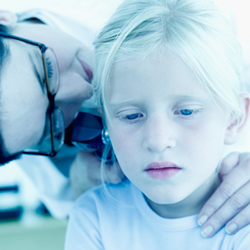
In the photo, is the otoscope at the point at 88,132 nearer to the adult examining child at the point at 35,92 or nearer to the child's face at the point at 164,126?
the adult examining child at the point at 35,92

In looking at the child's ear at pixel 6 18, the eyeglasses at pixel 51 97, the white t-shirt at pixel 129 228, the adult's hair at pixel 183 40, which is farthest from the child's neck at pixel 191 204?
the child's ear at pixel 6 18

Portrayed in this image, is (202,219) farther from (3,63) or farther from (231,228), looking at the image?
(3,63)

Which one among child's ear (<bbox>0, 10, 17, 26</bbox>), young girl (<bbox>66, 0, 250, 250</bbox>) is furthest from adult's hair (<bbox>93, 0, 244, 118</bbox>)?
child's ear (<bbox>0, 10, 17, 26</bbox>)

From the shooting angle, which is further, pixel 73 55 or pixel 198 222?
pixel 73 55

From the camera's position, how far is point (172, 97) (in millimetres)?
733

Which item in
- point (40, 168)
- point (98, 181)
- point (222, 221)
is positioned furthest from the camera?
point (40, 168)

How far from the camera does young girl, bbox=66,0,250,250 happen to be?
2.43ft

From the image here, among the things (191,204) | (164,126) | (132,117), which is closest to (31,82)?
(132,117)

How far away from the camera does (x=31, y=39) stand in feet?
3.71

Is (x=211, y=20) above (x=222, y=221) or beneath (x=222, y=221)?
above

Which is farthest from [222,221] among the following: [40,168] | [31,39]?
[40,168]

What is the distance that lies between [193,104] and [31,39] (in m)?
0.66

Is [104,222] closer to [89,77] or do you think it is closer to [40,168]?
[89,77]

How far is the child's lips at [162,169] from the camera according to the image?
0.77 meters
